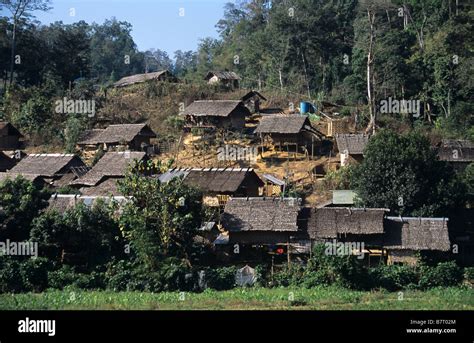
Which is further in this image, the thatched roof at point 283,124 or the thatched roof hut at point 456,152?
the thatched roof at point 283,124

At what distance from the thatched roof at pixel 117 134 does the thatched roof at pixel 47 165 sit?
3.07 meters

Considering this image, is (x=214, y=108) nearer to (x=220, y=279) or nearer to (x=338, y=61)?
(x=338, y=61)

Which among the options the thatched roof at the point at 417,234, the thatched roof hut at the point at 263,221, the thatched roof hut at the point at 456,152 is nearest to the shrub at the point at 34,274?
the thatched roof hut at the point at 263,221

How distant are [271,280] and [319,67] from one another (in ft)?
81.6

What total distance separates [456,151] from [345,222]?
9849mm

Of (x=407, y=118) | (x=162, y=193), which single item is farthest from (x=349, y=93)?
(x=162, y=193)

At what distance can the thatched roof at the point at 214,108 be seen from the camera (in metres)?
34.5

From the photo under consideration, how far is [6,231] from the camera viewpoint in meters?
21.4

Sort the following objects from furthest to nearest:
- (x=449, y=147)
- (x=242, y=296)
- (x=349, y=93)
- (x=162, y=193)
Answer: (x=349, y=93) < (x=449, y=147) < (x=162, y=193) < (x=242, y=296)

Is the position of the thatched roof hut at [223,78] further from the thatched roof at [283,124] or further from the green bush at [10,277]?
the green bush at [10,277]

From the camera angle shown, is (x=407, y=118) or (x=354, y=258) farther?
(x=407, y=118)

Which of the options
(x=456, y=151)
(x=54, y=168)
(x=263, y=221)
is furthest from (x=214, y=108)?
(x=263, y=221)
